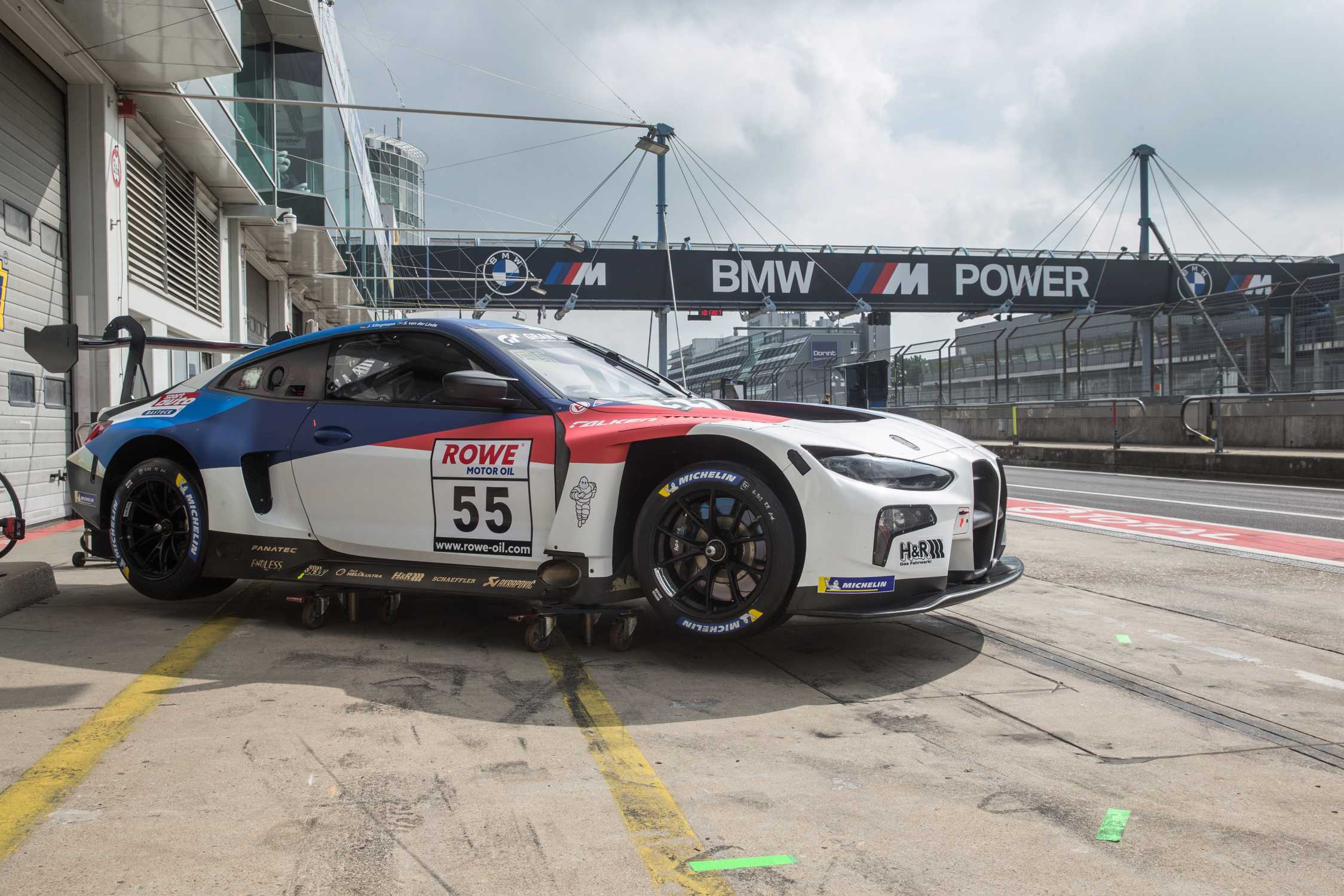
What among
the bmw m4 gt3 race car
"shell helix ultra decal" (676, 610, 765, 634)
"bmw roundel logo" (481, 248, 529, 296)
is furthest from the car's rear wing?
"bmw roundel logo" (481, 248, 529, 296)

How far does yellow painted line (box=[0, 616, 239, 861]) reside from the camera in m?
2.49

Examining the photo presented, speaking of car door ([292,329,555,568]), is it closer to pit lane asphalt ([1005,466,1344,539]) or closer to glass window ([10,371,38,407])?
glass window ([10,371,38,407])

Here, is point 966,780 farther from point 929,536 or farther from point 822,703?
point 929,536

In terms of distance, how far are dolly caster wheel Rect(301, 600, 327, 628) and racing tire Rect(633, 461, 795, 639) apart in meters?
1.61

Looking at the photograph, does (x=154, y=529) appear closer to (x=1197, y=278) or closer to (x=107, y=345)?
(x=107, y=345)

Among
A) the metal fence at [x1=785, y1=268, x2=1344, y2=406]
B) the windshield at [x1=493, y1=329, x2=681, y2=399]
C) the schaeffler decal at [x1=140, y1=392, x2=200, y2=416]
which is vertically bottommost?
the schaeffler decal at [x1=140, y1=392, x2=200, y2=416]

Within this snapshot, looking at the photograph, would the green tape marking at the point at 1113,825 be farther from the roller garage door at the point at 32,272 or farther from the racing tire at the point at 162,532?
the roller garage door at the point at 32,272

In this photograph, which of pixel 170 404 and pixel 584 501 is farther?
pixel 170 404

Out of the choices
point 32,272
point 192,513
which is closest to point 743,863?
point 192,513

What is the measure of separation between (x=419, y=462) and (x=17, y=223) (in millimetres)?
7213

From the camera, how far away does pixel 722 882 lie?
216 cm

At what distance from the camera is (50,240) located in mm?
9992

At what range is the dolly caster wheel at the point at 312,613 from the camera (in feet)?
15.2

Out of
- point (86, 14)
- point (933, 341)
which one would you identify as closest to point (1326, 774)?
point (86, 14)
